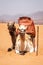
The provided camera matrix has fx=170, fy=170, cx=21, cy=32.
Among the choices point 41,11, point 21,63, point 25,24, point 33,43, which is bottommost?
point 21,63

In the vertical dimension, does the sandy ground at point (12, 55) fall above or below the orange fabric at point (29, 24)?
below

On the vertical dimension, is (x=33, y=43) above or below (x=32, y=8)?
below

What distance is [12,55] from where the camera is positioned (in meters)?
1.78

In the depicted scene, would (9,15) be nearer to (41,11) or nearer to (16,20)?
(16,20)

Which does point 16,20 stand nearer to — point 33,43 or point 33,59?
point 33,43

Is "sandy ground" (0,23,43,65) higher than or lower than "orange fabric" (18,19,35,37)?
lower

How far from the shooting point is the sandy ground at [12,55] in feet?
5.71

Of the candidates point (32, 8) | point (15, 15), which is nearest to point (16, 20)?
point (15, 15)

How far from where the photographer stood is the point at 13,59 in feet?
5.76

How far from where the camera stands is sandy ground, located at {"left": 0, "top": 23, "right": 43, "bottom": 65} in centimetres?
174

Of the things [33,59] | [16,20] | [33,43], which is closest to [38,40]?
[33,43]

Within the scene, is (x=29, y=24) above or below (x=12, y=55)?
above

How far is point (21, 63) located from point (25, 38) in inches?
10.2

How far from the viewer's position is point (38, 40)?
5.86ft
